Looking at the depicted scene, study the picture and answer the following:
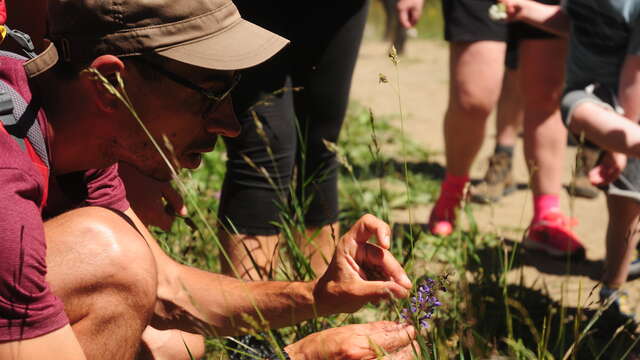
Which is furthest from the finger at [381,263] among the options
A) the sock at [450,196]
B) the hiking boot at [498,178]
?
the hiking boot at [498,178]

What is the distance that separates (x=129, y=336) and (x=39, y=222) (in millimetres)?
379

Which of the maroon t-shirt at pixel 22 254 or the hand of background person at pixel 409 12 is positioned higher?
the maroon t-shirt at pixel 22 254

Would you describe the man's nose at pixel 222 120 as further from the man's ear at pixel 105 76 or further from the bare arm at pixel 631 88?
the bare arm at pixel 631 88

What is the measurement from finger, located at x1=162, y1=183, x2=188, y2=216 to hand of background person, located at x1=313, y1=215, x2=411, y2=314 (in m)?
0.57

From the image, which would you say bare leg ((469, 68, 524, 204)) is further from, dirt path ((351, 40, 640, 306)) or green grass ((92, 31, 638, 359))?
green grass ((92, 31, 638, 359))

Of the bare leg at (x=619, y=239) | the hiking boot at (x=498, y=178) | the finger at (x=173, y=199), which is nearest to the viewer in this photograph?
the finger at (x=173, y=199)

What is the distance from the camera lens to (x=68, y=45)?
1609 millimetres

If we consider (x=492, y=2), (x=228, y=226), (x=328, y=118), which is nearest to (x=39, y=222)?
(x=228, y=226)

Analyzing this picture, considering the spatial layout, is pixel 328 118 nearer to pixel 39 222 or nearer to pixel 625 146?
pixel 625 146

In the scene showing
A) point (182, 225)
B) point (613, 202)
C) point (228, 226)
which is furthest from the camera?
point (182, 225)

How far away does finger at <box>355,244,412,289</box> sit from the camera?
1.68 metres

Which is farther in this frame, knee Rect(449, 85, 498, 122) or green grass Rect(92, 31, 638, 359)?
knee Rect(449, 85, 498, 122)

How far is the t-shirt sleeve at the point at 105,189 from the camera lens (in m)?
1.95

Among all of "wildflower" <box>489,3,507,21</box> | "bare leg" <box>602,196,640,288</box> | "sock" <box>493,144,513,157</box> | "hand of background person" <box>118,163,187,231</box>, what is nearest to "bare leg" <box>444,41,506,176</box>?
"wildflower" <box>489,3,507,21</box>
